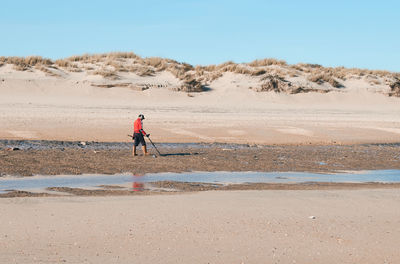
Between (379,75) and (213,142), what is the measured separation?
28.5 metres

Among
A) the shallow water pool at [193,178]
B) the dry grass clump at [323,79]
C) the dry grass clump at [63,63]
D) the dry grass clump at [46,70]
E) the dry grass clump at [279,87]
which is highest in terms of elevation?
the dry grass clump at [63,63]

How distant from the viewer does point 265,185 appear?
12930mm

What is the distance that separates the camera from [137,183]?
12891 millimetres

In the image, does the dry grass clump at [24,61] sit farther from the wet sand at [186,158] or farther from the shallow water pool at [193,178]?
the shallow water pool at [193,178]

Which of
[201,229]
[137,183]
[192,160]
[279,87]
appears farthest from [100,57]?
[201,229]

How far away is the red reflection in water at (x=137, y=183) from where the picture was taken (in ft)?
39.4

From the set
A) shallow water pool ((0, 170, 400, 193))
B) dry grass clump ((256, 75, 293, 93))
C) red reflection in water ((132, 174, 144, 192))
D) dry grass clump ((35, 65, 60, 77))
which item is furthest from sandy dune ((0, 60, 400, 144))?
red reflection in water ((132, 174, 144, 192))

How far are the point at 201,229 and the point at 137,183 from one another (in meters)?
4.65

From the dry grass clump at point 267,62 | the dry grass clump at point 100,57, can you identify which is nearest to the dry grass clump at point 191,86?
the dry grass clump at point 100,57

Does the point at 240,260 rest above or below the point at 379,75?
below

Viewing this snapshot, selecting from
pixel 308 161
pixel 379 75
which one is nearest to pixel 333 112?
pixel 379 75

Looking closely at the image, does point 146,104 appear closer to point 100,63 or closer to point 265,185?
point 100,63

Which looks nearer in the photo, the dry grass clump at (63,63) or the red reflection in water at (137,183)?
the red reflection in water at (137,183)

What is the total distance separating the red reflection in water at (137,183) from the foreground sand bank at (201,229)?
1114 mm
